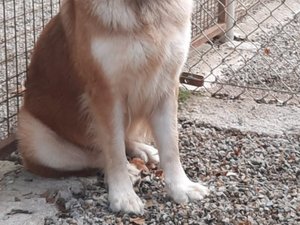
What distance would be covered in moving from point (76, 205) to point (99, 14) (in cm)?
83

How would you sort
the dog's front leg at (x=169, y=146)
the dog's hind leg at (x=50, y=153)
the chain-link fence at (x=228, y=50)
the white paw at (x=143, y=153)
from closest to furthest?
the dog's front leg at (x=169, y=146) → the dog's hind leg at (x=50, y=153) → the white paw at (x=143, y=153) → the chain-link fence at (x=228, y=50)

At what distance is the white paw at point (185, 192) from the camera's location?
9.89 ft

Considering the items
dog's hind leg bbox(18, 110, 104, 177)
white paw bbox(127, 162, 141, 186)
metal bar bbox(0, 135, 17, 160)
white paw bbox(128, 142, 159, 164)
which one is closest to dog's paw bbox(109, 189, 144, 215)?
white paw bbox(127, 162, 141, 186)

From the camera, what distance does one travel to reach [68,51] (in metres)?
3.09

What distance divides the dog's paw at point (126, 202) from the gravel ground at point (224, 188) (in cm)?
3

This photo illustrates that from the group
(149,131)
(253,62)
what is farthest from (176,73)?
(253,62)

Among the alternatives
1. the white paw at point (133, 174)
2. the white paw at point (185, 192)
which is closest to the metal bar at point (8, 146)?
the white paw at point (133, 174)

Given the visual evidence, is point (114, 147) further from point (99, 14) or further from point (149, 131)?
point (99, 14)

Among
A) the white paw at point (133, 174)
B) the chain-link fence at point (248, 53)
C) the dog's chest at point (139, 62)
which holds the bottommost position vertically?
the chain-link fence at point (248, 53)

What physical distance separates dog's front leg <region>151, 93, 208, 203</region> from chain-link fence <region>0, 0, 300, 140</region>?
92cm

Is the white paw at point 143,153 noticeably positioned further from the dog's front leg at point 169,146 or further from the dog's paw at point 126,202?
the dog's paw at point 126,202

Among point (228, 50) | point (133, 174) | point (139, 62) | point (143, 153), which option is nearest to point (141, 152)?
point (143, 153)

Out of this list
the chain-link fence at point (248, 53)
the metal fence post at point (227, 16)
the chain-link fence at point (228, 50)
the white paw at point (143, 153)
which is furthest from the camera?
the metal fence post at point (227, 16)

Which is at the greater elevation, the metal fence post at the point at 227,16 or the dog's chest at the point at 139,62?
the dog's chest at the point at 139,62
